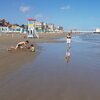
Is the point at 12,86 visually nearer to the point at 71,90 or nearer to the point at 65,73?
the point at 71,90

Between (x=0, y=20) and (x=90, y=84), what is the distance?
124m

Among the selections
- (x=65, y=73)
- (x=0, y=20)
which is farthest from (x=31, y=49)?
(x=0, y=20)

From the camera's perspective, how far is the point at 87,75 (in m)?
8.40

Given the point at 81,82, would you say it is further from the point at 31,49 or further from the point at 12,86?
the point at 31,49

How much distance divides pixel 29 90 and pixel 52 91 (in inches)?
24.2

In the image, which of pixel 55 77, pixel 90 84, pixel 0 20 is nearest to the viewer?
pixel 90 84

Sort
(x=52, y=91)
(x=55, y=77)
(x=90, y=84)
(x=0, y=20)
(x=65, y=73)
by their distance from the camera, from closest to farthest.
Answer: (x=52, y=91) → (x=90, y=84) → (x=55, y=77) → (x=65, y=73) → (x=0, y=20)

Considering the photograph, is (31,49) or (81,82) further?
(31,49)

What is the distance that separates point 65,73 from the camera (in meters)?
8.73

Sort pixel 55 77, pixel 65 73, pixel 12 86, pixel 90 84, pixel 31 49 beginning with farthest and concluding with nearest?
pixel 31 49 → pixel 65 73 → pixel 55 77 → pixel 90 84 → pixel 12 86

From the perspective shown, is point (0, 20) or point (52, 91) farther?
point (0, 20)

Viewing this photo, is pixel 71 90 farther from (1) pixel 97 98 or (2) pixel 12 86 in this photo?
(2) pixel 12 86

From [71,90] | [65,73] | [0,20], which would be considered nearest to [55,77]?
[65,73]

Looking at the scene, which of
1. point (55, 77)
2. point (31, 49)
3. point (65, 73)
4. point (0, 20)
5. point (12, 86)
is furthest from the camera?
point (0, 20)
